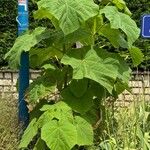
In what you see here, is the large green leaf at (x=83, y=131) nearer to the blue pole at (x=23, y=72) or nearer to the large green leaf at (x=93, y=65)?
the large green leaf at (x=93, y=65)

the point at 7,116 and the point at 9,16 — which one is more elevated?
the point at 9,16

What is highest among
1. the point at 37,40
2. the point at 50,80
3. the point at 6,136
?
the point at 37,40

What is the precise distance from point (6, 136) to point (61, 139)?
72 centimetres

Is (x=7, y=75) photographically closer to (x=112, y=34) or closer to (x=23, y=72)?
(x=23, y=72)

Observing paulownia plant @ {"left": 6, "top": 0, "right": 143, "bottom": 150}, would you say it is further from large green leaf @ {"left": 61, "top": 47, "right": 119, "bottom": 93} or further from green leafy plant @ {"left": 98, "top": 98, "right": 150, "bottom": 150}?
green leafy plant @ {"left": 98, "top": 98, "right": 150, "bottom": 150}

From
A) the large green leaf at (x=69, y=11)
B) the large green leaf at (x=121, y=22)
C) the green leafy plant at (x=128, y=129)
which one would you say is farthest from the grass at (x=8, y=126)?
the large green leaf at (x=121, y=22)

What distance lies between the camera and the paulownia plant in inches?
151

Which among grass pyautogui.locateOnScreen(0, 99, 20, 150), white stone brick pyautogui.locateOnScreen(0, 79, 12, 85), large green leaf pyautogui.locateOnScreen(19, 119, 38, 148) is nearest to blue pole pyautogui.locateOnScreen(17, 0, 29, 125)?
grass pyautogui.locateOnScreen(0, 99, 20, 150)

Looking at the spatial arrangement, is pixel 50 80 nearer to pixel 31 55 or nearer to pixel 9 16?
pixel 31 55

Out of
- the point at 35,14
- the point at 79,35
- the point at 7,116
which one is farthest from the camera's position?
the point at 7,116

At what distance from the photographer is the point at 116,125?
4406 millimetres

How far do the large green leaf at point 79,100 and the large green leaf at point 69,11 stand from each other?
19.1 inches

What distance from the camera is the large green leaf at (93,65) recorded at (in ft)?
12.6

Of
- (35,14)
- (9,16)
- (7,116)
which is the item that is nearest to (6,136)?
(7,116)
